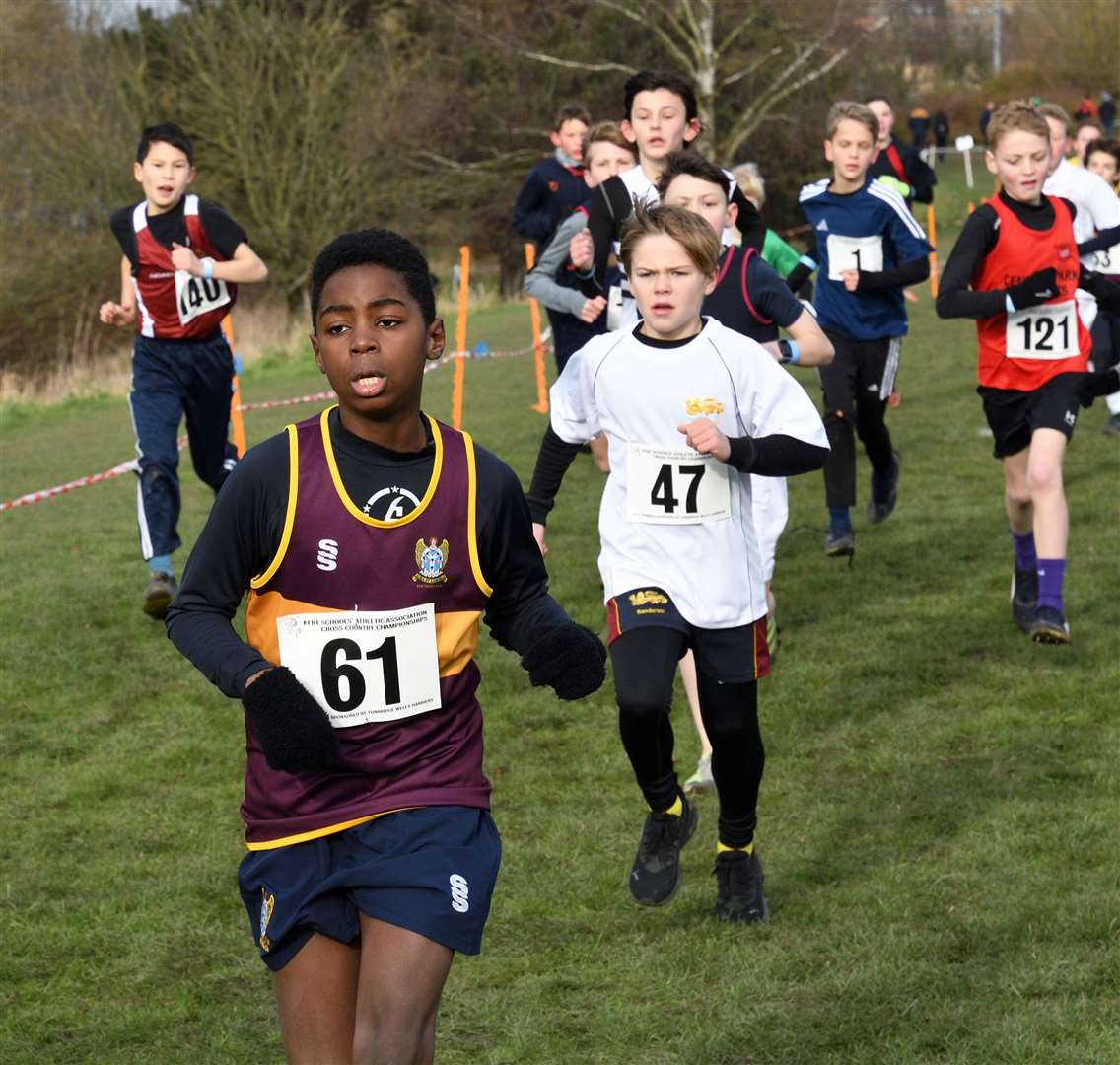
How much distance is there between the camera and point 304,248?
34.4 meters

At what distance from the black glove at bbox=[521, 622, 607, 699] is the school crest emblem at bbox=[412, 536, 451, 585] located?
0.23 metres

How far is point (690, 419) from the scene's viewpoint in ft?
16.8

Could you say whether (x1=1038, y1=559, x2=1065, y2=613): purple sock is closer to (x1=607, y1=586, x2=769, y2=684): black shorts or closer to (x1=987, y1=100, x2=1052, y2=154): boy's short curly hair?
(x1=987, y1=100, x2=1052, y2=154): boy's short curly hair

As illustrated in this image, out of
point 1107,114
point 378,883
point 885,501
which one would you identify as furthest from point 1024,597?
point 1107,114

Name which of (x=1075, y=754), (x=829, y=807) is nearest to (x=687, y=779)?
(x=829, y=807)

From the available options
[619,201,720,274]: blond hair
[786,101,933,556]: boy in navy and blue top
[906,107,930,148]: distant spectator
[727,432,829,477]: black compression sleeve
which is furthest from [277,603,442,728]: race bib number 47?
[906,107,930,148]: distant spectator

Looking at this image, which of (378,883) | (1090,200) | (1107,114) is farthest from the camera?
(1107,114)

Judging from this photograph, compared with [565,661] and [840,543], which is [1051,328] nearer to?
[840,543]

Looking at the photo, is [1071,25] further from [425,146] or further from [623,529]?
[623,529]

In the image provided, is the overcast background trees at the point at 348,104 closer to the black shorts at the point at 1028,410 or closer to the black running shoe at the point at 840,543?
the black running shoe at the point at 840,543

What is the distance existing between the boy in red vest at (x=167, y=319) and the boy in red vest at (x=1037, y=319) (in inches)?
132

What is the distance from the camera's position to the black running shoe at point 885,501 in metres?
10.9

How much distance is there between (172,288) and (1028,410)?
161 inches

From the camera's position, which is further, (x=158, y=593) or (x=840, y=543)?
(x=840, y=543)
